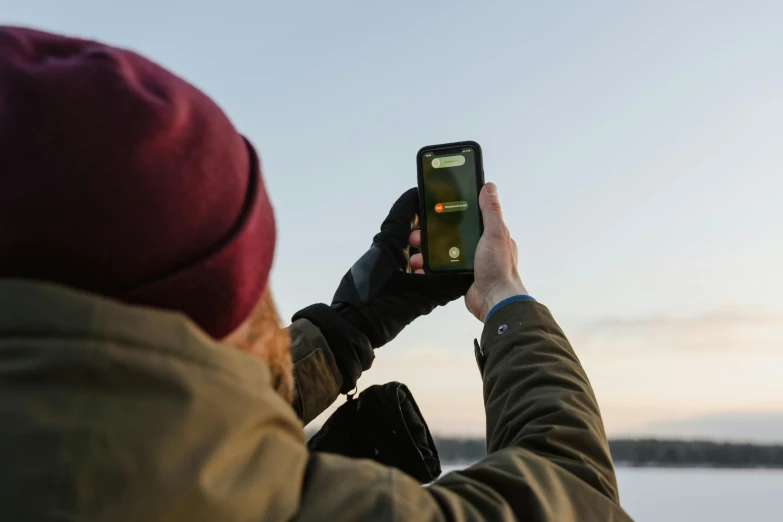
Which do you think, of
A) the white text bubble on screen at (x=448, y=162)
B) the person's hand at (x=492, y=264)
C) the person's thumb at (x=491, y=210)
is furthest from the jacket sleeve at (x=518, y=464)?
the white text bubble on screen at (x=448, y=162)

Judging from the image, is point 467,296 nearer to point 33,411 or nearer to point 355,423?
point 355,423

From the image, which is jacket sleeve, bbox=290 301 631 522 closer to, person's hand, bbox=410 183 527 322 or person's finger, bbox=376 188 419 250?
person's hand, bbox=410 183 527 322

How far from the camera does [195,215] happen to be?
2.27 feet

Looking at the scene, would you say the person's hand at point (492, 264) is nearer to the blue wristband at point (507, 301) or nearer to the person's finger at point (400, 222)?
the blue wristband at point (507, 301)

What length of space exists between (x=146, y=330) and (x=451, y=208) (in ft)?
3.59

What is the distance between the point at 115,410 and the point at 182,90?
352mm

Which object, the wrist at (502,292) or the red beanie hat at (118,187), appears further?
the wrist at (502,292)

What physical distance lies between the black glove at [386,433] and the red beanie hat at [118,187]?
69 centimetres

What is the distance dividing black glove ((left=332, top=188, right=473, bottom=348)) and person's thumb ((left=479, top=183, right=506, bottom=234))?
0.49 ft

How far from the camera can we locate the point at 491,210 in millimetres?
1524

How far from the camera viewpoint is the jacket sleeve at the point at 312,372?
4.96 feet

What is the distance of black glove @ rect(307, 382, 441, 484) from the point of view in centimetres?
135

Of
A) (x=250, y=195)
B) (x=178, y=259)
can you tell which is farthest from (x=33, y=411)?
(x=250, y=195)

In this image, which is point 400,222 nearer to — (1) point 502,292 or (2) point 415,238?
(2) point 415,238
